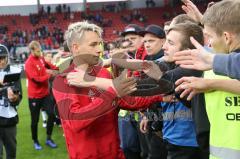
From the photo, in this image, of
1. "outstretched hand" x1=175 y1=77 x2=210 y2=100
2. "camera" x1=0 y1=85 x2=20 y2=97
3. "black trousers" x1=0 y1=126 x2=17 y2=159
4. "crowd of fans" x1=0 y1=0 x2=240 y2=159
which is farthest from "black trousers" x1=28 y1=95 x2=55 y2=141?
"outstretched hand" x1=175 y1=77 x2=210 y2=100

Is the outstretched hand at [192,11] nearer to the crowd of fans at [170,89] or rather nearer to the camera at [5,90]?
the crowd of fans at [170,89]

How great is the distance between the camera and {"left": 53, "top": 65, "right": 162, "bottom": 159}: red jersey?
8.57 feet

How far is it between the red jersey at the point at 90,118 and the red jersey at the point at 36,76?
514 cm

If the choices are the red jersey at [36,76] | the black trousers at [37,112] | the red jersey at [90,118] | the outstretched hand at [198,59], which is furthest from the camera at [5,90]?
the outstretched hand at [198,59]

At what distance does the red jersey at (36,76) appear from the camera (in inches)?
311

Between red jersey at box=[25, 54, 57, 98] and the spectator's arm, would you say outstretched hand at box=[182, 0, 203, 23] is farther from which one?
the spectator's arm

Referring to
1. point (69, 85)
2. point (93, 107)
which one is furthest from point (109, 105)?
point (69, 85)

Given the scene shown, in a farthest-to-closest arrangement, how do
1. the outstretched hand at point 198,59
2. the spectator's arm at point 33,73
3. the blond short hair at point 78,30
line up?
1. the spectator's arm at point 33,73
2. the blond short hair at point 78,30
3. the outstretched hand at point 198,59

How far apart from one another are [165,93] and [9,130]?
308 centimetres

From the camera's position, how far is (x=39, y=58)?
8.08m

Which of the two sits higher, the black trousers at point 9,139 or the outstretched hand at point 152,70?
the outstretched hand at point 152,70

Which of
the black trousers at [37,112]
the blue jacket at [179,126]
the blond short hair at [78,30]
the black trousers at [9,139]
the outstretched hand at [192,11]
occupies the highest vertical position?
the outstretched hand at [192,11]

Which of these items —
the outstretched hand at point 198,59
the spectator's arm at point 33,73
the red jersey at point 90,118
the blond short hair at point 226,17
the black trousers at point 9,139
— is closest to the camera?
the outstretched hand at point 198,59

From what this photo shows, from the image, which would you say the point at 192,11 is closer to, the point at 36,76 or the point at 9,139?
the point at 9,139
